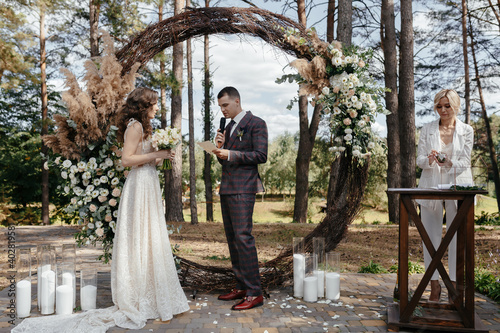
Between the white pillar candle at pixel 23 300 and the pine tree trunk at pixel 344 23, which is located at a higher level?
the pine tree trunk at pixel 344 23

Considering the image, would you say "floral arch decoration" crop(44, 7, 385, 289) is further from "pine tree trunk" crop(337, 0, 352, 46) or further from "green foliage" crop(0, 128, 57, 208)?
"green foliage" crop(0, 128, 57, 208)

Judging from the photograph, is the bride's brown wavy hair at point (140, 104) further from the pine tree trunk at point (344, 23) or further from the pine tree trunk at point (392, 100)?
the pine tree trunk at point (392, 100)

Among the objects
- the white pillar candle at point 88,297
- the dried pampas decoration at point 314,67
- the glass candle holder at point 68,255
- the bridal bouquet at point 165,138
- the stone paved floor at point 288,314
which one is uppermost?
the dried pampas decoration at point 314,67

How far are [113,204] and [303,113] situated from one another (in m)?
7.69

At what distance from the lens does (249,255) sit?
3.63 meters

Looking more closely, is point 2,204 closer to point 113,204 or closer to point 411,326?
point 113,204

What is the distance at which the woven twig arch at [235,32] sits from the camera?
4148 mm

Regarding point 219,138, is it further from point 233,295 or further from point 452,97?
point 452,97

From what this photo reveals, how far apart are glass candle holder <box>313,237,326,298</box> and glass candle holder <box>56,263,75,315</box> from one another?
2300mm

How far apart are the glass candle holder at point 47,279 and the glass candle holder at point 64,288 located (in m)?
0.06

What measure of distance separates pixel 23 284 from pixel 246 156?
2.25 meters

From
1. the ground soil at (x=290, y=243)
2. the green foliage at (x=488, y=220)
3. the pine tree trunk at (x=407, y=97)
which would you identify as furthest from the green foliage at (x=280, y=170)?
the ground soil at (x=290, y=243)

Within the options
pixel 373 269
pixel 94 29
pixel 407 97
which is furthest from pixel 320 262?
pixel 94 29

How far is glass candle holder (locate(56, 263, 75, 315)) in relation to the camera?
3441mm
